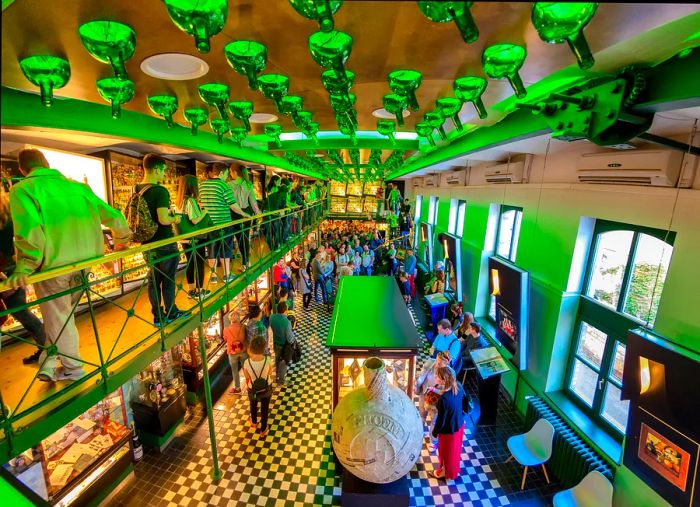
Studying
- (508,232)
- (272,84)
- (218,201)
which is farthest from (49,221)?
(508,232)

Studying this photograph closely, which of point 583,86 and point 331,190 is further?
point 331,190

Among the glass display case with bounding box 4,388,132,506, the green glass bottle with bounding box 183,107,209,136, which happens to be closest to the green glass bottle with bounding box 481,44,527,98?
the green glass bottle with bounding box 183,107,209,136

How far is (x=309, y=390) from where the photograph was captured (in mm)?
5941

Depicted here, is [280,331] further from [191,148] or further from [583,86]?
[583,86]

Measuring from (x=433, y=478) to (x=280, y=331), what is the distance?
318 centimetres

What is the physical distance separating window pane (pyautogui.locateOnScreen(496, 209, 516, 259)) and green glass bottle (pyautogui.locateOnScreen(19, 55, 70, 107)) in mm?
6633

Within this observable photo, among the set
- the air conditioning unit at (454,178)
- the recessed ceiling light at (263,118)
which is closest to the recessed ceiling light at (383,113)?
the recessed ceiling light at (263,118)

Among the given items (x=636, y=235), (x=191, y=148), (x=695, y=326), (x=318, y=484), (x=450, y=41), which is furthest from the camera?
(x=191, y=148)

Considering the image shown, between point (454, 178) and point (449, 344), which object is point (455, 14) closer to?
point (449, 344)

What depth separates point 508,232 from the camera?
662 cm

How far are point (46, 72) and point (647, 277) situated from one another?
16.7ft

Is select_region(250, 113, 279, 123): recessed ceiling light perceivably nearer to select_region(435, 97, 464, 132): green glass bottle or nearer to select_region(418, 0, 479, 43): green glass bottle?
select_region(435, 97, 464, 132): green glass bottle

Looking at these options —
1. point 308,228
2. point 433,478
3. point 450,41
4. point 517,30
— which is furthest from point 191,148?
point 308,228

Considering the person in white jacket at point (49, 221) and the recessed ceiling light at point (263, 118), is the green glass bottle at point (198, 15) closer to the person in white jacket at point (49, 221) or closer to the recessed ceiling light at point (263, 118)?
the person in white jacket at point (49, 221)
